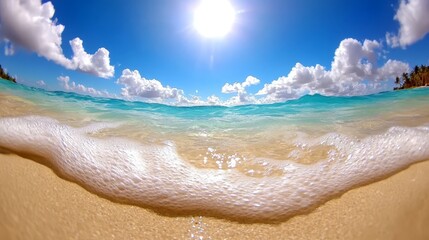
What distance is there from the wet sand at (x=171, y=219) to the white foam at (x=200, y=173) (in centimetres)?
12

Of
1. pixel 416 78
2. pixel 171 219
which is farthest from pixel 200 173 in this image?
pixel 416 78

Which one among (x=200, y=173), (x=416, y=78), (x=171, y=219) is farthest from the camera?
(x=416, y=78)

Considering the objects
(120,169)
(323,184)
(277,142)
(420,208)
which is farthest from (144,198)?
(277,142)

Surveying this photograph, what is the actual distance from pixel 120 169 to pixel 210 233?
119cm

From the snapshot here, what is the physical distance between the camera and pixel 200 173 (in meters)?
2.15

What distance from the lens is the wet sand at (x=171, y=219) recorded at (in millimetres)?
1202

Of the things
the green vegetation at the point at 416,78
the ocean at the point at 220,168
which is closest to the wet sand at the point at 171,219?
the ocean at the point at 220,168

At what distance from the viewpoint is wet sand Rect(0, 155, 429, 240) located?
1202 millimetres

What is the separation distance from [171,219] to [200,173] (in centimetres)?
75

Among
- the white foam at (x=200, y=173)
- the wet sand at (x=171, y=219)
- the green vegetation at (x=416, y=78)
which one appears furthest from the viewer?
the green vegetation at (x=416, y=78)

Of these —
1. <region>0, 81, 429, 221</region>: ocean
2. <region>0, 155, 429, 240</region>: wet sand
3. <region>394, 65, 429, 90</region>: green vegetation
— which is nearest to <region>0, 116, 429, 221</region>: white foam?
<region>0, 81, 429, 221</region>: ocean

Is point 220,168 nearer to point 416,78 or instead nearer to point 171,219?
point 171,219

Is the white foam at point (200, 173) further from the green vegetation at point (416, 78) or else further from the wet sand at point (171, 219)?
the green vegetation at point (416, 78)

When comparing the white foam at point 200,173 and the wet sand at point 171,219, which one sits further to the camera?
the white foam at point 200,173
